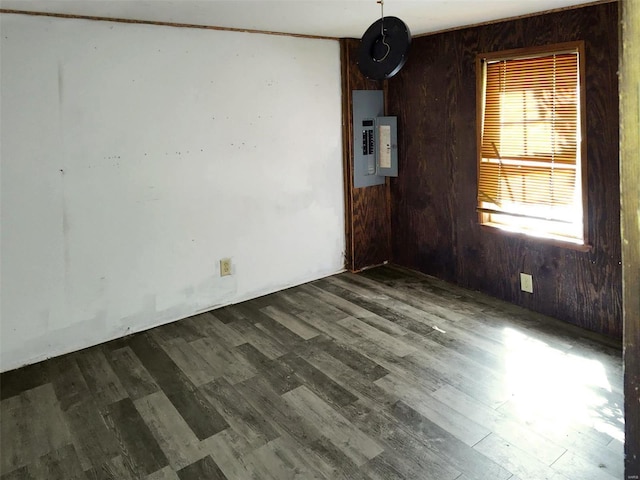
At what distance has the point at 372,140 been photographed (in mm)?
4500

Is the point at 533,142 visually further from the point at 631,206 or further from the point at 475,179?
the point at 631,206

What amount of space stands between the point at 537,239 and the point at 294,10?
7.42 ft

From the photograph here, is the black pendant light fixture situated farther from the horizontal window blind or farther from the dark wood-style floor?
the dark wood-style floor

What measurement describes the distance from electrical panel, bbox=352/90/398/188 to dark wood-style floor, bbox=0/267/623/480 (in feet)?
4.56

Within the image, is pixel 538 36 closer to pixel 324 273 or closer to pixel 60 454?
pixel 324 273

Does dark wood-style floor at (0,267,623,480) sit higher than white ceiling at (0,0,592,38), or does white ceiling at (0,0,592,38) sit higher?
white ceiling at (0,0,592,38)

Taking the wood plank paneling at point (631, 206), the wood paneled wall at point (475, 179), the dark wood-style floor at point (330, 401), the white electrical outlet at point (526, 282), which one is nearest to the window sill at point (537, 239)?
the wood paneled wall at point (475, 179)

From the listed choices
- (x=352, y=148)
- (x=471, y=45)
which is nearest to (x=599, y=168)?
(x=471, y=45)

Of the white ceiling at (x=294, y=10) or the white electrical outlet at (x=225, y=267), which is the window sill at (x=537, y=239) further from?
the white electrical outlet at (x=225, y=267)

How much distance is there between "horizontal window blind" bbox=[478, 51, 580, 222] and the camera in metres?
3.20

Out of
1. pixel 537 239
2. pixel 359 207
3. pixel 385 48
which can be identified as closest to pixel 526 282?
pixel 537 239

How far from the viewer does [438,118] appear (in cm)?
404

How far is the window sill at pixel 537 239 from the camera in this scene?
3.23 meters

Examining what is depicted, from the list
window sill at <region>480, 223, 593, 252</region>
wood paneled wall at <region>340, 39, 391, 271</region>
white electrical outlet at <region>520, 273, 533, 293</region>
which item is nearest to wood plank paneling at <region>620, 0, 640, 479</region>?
window sill at <region>480, 223, 593, 252</region>
